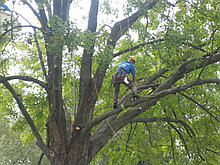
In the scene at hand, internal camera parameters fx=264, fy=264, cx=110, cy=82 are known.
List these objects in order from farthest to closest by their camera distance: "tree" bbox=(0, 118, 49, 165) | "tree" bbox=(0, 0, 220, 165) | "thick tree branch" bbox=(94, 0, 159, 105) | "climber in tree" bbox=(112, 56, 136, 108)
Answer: "tree" bbox=(0, 118, 49, 165) → "thick tree branch" bbox=(94, 0, 159, 105) → "climber in tree" bbox=(112, 56, 136, 108) → "tree" bbox=(0, 0, 220, 165)

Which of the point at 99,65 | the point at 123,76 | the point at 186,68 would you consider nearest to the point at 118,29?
the point at 99,65

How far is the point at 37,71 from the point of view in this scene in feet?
35.3

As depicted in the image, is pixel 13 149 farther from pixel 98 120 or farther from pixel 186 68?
pixel 186 68

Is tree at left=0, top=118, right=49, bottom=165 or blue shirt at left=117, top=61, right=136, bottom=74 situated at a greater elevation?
tree at left=0, top=118, right=49, bottom=165

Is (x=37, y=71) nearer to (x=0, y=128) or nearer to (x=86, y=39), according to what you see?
(x=86, y=39)

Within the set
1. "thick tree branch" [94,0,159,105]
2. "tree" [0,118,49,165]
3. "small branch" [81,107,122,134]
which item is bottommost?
"small branch" [81,107,122,134]

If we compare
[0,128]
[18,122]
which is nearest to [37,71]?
[18,122]

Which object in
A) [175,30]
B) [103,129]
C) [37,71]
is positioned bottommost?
[103,129]

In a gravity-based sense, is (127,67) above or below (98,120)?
above

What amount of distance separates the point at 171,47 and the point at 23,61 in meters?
7.11

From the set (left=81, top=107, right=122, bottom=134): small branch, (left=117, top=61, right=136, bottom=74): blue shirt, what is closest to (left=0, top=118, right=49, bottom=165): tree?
(left=81, top=107, right=122, bottom=134): small branch

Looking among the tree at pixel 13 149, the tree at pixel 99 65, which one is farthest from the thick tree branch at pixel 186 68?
the tree at pixel 13 149

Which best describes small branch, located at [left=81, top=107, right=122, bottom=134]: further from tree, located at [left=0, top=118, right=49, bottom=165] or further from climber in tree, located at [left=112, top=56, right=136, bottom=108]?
tree, located at [left=0, top=118, right=49, bottom=165]

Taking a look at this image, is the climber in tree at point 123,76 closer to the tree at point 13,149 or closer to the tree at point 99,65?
the tree at point 99,65
